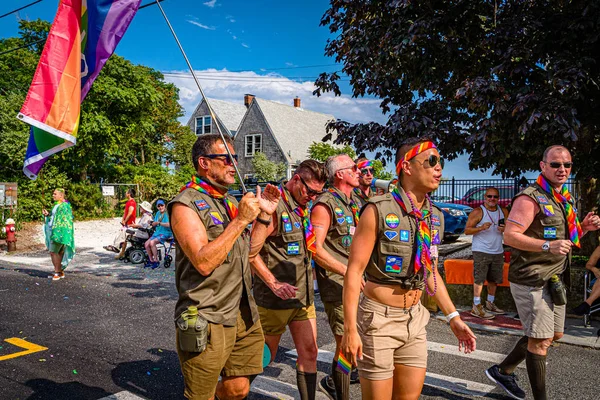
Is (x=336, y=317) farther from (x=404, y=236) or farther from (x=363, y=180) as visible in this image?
(x=363, y=180)

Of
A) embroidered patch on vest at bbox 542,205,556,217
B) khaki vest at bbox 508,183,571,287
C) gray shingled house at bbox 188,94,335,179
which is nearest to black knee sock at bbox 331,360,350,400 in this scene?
khaki vest at bbox 508,183,571,287

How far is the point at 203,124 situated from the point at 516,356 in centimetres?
3993

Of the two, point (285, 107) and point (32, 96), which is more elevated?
point (285, 107)

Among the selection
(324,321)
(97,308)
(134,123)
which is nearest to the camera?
(324,321)

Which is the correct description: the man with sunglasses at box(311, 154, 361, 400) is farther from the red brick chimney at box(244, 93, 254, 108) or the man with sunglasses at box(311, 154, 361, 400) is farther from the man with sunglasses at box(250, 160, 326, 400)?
the red brick chimney at box(244, 93, 254, 108)

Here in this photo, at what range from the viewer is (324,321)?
7.60 metres

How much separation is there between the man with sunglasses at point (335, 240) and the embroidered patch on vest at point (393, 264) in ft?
3.50

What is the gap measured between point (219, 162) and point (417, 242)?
1.34 m

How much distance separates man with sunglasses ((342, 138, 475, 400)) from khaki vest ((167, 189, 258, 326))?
71cm

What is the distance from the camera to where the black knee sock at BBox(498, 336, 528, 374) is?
170 inches

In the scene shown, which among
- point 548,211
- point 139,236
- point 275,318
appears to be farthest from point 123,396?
point 139,236

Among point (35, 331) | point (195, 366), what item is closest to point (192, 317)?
point (195, 366)

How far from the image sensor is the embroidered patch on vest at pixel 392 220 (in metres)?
2.92

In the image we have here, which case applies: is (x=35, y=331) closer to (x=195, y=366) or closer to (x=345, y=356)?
(x=195, y=366)
